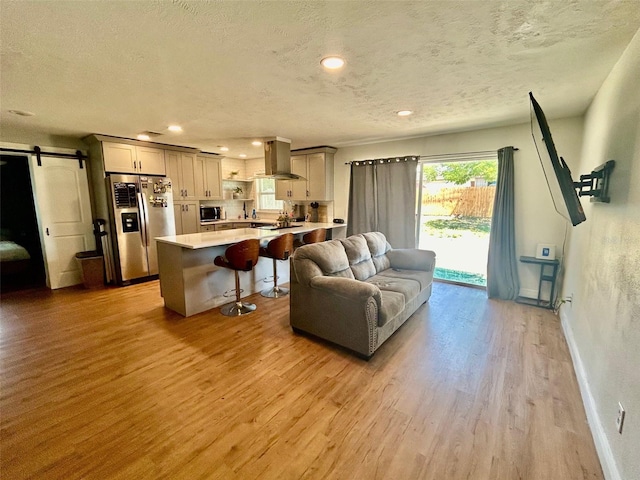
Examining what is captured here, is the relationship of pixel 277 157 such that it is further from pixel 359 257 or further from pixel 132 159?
pixel 132 159

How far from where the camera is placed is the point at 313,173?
5523mm

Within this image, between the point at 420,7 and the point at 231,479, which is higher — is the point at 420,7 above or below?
above

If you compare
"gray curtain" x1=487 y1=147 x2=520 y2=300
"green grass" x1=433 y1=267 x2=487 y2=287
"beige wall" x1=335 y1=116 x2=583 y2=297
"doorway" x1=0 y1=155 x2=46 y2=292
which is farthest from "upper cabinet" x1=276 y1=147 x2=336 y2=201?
"doorway" x1=0 y1=155 x2=46 y2=292

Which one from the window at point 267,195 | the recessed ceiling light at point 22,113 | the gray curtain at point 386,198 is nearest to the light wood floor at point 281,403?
the gray curtain at point 386,198

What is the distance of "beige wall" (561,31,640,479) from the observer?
134 cm

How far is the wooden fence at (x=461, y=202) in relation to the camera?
4.17 m

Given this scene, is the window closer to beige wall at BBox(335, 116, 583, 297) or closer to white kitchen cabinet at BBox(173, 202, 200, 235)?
white kitchen cabinet at BBox(173, 202, 200, 235)

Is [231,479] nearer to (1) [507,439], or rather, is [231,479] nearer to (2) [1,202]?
(1) [507,439]

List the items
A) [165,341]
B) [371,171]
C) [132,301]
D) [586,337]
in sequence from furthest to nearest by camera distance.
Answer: [371,171]
[132,301]
[165,341]
[586,337]

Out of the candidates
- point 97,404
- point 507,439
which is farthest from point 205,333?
point 507,439

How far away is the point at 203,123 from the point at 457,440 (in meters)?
4.05

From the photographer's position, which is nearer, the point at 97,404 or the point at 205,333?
the point at 97,404

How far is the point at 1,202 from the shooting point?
507cm


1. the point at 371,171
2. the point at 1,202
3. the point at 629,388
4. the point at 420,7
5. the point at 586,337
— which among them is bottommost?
the point at 586,337
